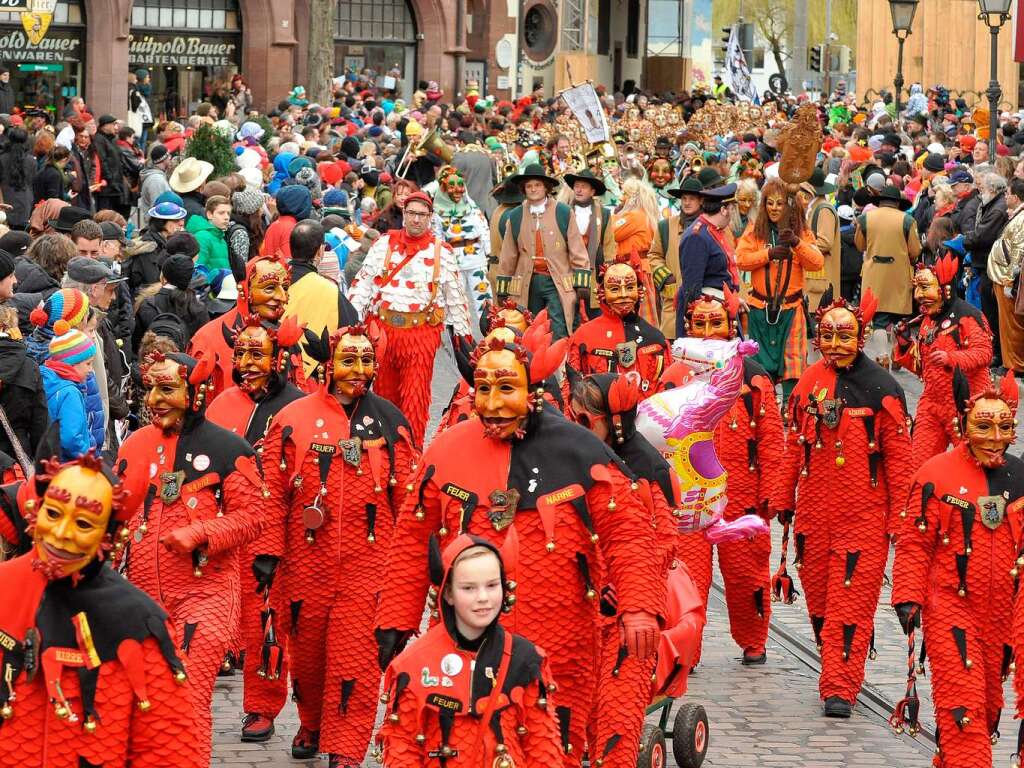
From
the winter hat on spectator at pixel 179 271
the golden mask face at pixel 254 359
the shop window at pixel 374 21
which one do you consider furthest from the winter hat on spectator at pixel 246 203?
the shop window at pixel 374 21

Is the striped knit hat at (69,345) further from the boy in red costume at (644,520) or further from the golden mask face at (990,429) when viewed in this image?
the golden mask face at (990,429)

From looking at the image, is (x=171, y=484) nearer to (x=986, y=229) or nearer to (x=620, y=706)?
(x=620, y=706)

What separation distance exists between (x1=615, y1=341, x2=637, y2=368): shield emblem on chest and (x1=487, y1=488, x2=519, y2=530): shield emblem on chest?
13.6 ft

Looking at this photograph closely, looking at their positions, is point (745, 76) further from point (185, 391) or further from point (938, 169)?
point (185, 391)

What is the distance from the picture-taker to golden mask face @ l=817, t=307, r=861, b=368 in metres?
9.83

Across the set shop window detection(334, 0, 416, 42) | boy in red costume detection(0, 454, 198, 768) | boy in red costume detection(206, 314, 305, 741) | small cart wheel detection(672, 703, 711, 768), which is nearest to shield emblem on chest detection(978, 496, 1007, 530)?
small cart wheel detection(672, 703, 711, 768)

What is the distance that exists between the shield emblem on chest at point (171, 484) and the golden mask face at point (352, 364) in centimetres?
92

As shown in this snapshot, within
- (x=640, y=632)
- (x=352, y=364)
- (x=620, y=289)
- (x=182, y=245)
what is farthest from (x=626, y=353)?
(x=640, y=632)

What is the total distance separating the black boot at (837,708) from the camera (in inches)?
375

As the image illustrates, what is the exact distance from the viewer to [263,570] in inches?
329

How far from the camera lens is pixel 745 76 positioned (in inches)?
1683

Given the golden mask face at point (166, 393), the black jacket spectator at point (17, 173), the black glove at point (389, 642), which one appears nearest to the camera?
the black glove at point (389, 642)

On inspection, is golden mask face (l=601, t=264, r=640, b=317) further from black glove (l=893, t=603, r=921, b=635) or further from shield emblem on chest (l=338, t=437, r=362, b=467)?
black glove (l=893, t=603, r=921, b=635)

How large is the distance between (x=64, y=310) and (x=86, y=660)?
4.54 meters
